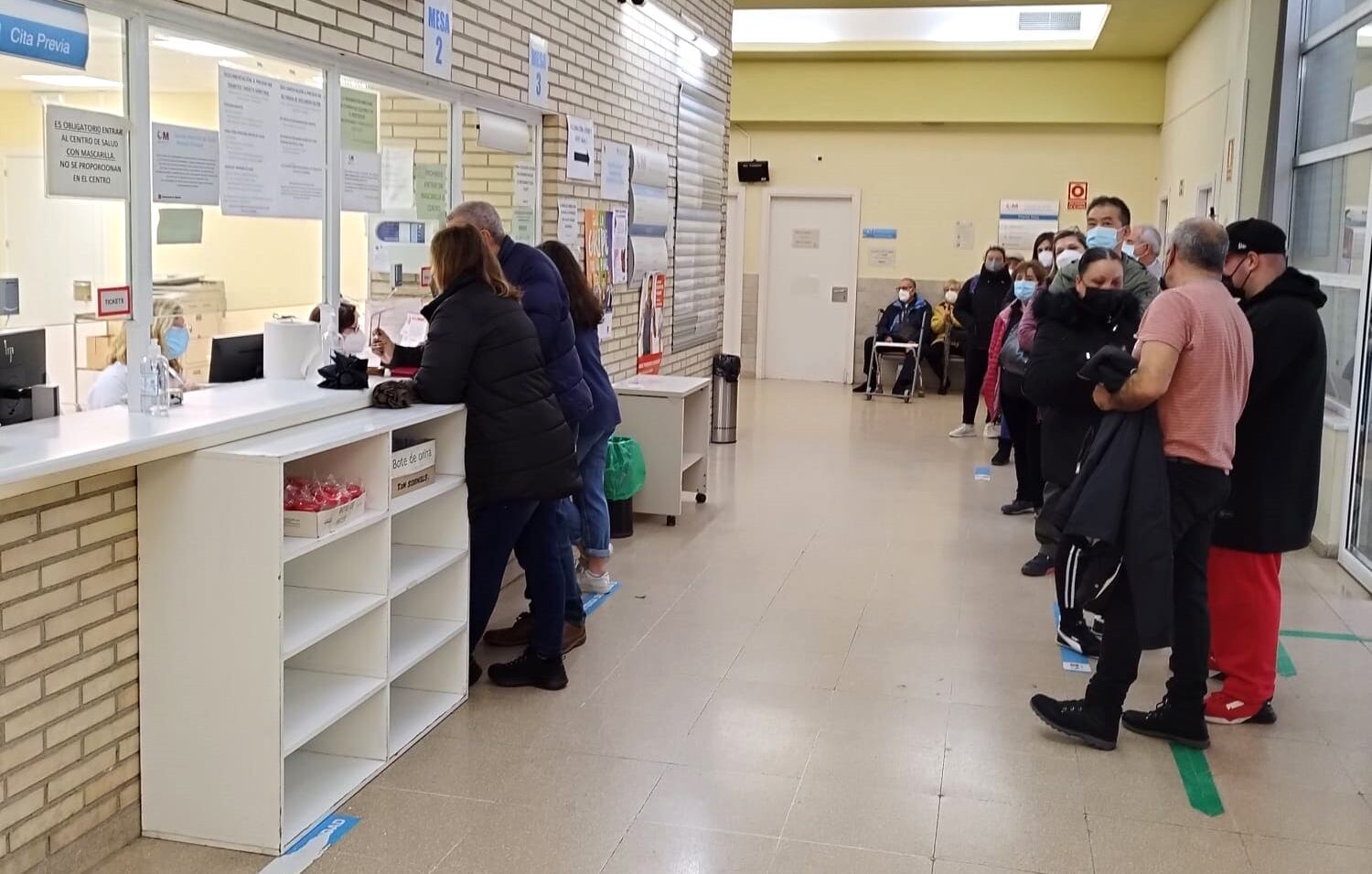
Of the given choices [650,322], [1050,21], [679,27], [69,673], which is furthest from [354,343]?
[1050,21]

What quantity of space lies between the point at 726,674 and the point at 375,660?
142 centimetres

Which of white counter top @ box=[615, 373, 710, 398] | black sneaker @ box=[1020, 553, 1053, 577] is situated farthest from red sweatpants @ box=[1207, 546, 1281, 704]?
white counter top @ box=[615, 373, 710, 398]

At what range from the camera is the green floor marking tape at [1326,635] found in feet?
17.8

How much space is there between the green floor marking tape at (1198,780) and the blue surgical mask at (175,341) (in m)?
3.20

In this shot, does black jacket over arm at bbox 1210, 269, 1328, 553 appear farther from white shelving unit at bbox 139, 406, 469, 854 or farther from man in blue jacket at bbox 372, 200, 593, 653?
white shelving unit at bbox 139, 406, 469, 854

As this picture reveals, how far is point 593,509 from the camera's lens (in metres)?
5.73

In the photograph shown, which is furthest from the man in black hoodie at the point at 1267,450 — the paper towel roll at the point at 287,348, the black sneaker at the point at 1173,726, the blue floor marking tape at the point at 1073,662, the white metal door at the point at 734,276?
the white metal door at the point at 734,276

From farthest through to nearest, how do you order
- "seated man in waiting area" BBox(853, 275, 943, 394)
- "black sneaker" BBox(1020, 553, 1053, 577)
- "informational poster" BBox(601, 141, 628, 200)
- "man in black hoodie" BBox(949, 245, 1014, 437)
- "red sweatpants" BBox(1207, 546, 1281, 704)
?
"seated man in waiting area" BBox(853, 275, 943, 394)
"man in black hoodie" BBox(949, 245, 1014, 437)
"informational poster" BBox(601, 141, 628, 200)
"black sneaker" BBox(1020, 553, 1053, 577)
"red sweatpants" BBox(1207, 546, 1281, 704)

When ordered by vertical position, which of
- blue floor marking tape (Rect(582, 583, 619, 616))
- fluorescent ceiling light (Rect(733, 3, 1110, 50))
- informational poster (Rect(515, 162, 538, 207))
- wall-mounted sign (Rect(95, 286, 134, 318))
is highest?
fluorescent ceiling light (Rect(733, 3, 1110, 50))

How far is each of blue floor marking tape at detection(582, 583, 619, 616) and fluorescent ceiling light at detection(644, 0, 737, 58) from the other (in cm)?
354

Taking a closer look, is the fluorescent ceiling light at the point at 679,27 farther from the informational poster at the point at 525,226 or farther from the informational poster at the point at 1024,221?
the informational poster at the point at 1024,221

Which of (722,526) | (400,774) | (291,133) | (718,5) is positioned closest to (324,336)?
(291,133)

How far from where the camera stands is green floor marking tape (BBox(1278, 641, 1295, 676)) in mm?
4988

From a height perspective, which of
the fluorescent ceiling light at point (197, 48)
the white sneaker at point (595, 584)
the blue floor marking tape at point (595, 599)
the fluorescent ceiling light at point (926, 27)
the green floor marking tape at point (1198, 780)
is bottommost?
the green floor marking tape at point (1198, 780)
